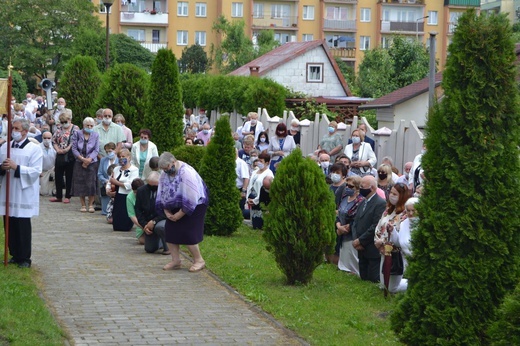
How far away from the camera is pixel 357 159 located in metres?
18.5

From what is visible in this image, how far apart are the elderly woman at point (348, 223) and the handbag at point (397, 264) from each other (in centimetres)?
175

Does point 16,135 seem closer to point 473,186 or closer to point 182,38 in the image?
Answer: point 473,186

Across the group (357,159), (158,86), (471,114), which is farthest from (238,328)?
(158,86)

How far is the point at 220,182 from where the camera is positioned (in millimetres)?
16609

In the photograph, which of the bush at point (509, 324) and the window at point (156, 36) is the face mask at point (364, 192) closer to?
the bush at point (509, 324)

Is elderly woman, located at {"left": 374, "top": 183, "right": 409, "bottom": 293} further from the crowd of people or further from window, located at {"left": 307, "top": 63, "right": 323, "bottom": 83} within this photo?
window, located at {"left": 307, "top": 63, "right": 323, "bottom": 83}

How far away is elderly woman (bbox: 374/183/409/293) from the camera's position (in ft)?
37.8

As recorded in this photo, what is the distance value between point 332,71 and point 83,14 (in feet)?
69.7

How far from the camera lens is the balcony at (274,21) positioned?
85.1m

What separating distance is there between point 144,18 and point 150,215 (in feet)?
231

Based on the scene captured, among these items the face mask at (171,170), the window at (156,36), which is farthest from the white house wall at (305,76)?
the face mask at (171,170)

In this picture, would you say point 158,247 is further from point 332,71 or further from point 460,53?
point 332,71

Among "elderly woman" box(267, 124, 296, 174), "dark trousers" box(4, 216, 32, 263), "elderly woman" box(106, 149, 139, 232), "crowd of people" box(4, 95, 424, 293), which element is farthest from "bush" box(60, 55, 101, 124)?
"dark trousers" box(4, 216, 32, 263)

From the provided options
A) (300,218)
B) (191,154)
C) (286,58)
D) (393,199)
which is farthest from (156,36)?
(393,199)
